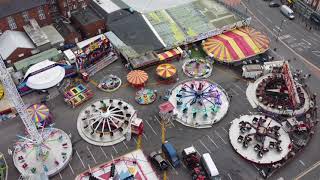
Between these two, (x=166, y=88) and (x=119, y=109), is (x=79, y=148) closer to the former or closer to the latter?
(x=119, y=109)

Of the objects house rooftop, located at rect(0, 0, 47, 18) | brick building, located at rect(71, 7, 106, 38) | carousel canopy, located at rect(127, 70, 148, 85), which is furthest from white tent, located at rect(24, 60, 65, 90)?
house rooftop, located at rect(0, 0, 47, 18)

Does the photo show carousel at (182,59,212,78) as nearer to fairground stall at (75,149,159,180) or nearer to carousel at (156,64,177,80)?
carousel at (156,64,177,80)

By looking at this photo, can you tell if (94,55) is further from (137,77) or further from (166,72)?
(166,72)

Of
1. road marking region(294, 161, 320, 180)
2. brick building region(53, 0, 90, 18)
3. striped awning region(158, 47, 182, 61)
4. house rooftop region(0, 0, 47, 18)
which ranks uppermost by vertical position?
house rooftop region(0, 0, 47, 18)

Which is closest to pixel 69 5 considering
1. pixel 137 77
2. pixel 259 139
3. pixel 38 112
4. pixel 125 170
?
pixel 137 77

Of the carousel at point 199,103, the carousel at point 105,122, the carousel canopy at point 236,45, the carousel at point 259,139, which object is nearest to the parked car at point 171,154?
the carousel at point 105,122

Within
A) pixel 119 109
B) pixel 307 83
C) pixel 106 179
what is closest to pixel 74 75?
pixel 119 109
